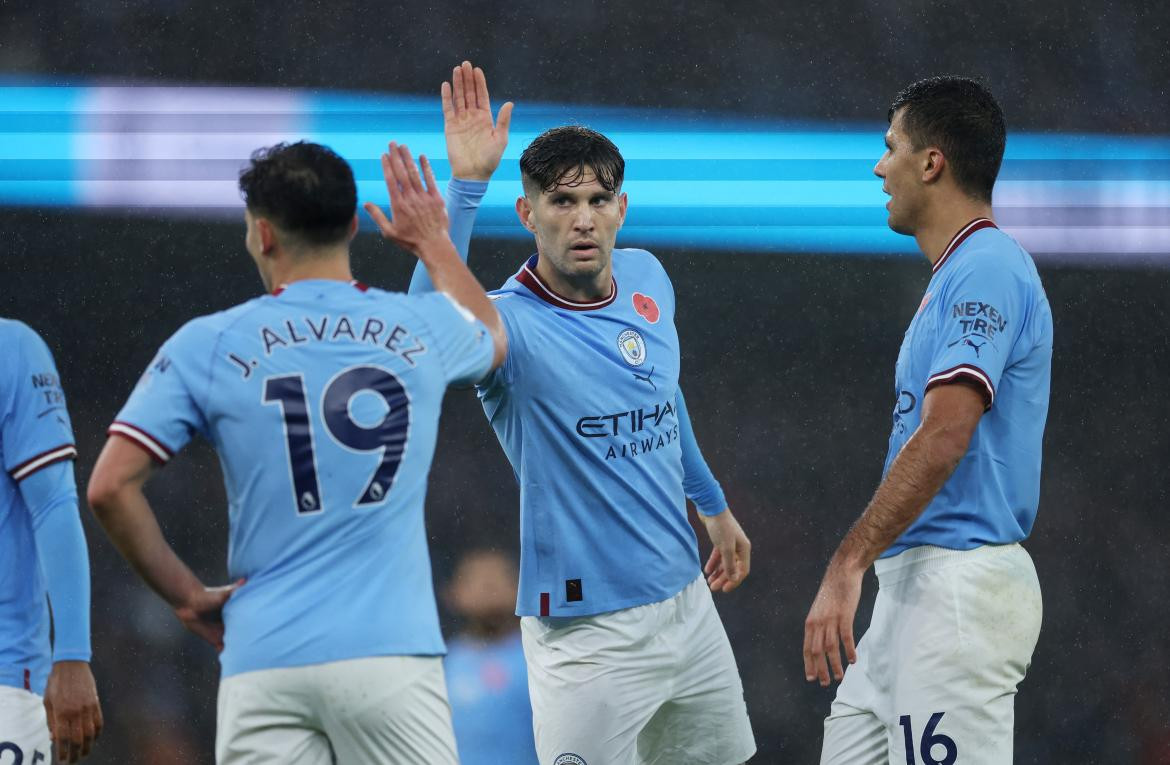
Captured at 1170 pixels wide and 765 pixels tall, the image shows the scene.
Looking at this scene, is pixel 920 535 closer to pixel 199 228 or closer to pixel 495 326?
pixel 495 326

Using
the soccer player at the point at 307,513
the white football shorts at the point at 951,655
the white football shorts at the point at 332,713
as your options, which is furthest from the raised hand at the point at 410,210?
the white football shorts at the point at 951,655

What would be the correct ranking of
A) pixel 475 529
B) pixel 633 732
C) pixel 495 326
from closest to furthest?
pixel 495 326, pixel 633 732, pixel 475 529

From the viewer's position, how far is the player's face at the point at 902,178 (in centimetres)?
288

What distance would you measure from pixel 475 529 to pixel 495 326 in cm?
253

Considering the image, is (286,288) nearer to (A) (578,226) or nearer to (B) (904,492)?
A: (A) (578,226)

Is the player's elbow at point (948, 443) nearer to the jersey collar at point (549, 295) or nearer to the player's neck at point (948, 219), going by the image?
the player's neck at point (948, 219)

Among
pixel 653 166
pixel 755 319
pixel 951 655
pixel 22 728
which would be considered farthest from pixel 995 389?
pixel 653 166

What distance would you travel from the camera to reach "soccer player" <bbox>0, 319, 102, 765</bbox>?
2400mm

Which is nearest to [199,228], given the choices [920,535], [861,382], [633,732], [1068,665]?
[861,382]

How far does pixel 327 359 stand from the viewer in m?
2.10

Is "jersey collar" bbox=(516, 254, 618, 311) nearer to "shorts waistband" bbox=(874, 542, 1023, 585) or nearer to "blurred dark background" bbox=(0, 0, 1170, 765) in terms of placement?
"shorts waistband" bbox=(874, 542, 1023, 585)

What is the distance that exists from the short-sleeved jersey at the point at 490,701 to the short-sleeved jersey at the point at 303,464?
2708 millimetres

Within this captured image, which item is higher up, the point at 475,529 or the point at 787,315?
the point at 787,315

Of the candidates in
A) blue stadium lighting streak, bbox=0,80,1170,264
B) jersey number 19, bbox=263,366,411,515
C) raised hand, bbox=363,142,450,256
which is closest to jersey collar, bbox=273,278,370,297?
jersey number 19, bbox=263,366,411,515
